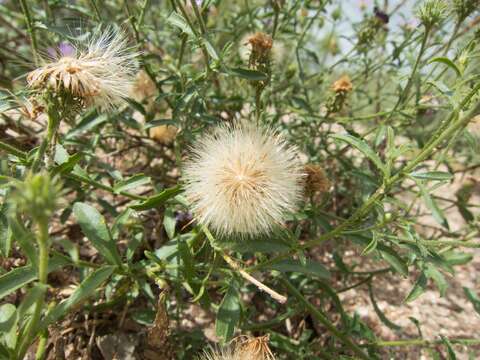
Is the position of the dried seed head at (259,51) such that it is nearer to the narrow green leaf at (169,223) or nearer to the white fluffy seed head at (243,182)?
the white fluffy seed head at (243,182)

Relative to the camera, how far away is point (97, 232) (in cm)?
154

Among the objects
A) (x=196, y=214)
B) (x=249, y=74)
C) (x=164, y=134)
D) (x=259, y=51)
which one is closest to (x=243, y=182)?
(x=196, y=214)

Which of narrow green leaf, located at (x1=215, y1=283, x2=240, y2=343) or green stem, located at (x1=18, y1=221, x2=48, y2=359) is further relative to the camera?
narrow green leaf, located at (x1=215, y1=283, x2=240, y2=343)

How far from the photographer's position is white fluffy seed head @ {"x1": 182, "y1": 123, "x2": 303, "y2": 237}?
150 cm

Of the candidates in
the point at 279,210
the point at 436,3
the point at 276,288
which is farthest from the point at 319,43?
the point at 279,210

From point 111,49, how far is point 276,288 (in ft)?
4.84

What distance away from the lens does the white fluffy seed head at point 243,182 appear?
150 centimetres

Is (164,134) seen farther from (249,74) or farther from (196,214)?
(196,214)

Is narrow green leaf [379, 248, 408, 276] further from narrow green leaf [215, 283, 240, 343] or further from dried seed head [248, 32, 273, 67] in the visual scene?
dried seed head [248, 32, 273, 67]

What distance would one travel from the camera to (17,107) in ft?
5.37

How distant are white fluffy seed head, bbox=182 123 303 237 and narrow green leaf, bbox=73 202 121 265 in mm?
338

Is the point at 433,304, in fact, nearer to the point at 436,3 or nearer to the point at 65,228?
the point at 436,3

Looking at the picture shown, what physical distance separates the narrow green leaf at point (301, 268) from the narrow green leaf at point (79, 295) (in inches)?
24.5

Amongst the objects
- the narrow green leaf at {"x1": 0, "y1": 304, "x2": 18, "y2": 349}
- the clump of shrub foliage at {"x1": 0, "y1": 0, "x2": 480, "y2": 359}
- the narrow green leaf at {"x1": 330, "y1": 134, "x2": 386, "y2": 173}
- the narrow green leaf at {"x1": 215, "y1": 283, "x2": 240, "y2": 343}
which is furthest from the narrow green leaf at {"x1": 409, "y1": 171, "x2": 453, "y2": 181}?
the narrow green leaf at {"x1": 0, "y1": 304, "x2": 18, "y2": 349}
